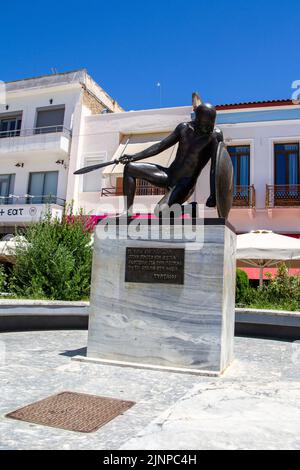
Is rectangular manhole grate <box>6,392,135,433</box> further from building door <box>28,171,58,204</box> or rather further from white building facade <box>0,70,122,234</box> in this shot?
building door <box>28,171,58,204</box>

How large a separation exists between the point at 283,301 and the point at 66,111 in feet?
59.9

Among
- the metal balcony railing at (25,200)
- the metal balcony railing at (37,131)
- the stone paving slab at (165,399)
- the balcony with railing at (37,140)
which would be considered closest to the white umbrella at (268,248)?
the stone paving slab at (165,399)

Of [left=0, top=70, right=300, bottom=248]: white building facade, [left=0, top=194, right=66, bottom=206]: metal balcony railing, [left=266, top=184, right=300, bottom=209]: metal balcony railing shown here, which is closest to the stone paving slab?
[left=266, top=184, right=300, bottom=209]: metal balcony railing

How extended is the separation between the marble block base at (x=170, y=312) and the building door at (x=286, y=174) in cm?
1482

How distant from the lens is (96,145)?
23.1m

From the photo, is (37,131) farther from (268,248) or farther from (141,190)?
(268,248)

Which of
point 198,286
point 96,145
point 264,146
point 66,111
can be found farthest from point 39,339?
point 66,111

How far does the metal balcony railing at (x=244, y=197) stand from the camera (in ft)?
64.1

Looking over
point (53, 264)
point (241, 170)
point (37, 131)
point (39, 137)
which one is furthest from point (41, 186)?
point (53, 264)

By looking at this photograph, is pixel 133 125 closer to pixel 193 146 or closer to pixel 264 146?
pixel 264 146

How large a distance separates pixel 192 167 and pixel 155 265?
4.74ft

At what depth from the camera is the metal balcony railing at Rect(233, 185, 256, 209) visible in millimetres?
19531

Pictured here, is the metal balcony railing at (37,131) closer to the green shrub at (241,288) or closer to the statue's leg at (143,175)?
the green shrub at (241,288)

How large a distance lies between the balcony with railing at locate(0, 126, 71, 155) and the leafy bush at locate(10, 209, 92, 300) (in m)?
12.9
